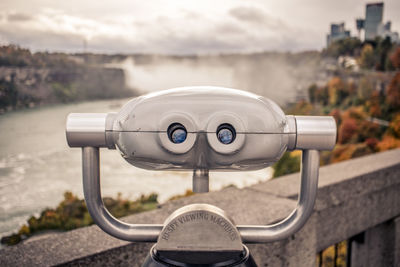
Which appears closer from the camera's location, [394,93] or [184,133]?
[184,133]

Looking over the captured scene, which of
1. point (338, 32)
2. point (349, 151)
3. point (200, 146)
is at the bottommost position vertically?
point (349, 151)

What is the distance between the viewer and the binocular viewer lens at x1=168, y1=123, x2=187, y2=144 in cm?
67

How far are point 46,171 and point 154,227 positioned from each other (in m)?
1.56

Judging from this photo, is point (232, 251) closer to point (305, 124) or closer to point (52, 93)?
point (305, 124)

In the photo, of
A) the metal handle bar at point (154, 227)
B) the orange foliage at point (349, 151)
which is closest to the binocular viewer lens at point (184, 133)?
the metal handle bar at point (154, 227)

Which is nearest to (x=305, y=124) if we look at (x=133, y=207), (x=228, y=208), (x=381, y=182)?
(x=228, y=208)

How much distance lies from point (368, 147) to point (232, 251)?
198 inches

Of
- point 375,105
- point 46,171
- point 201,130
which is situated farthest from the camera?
point 375,105

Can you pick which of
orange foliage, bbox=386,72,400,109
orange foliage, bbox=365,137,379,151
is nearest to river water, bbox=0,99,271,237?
orange foliage, bbox=365,137,379,151

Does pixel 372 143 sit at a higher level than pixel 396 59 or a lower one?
lower

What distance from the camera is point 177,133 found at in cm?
67

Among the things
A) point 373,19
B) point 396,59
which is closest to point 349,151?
point 373,19

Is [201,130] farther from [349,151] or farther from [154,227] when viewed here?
[349,151]

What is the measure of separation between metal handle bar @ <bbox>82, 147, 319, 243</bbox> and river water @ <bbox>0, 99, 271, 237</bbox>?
0.87 m
